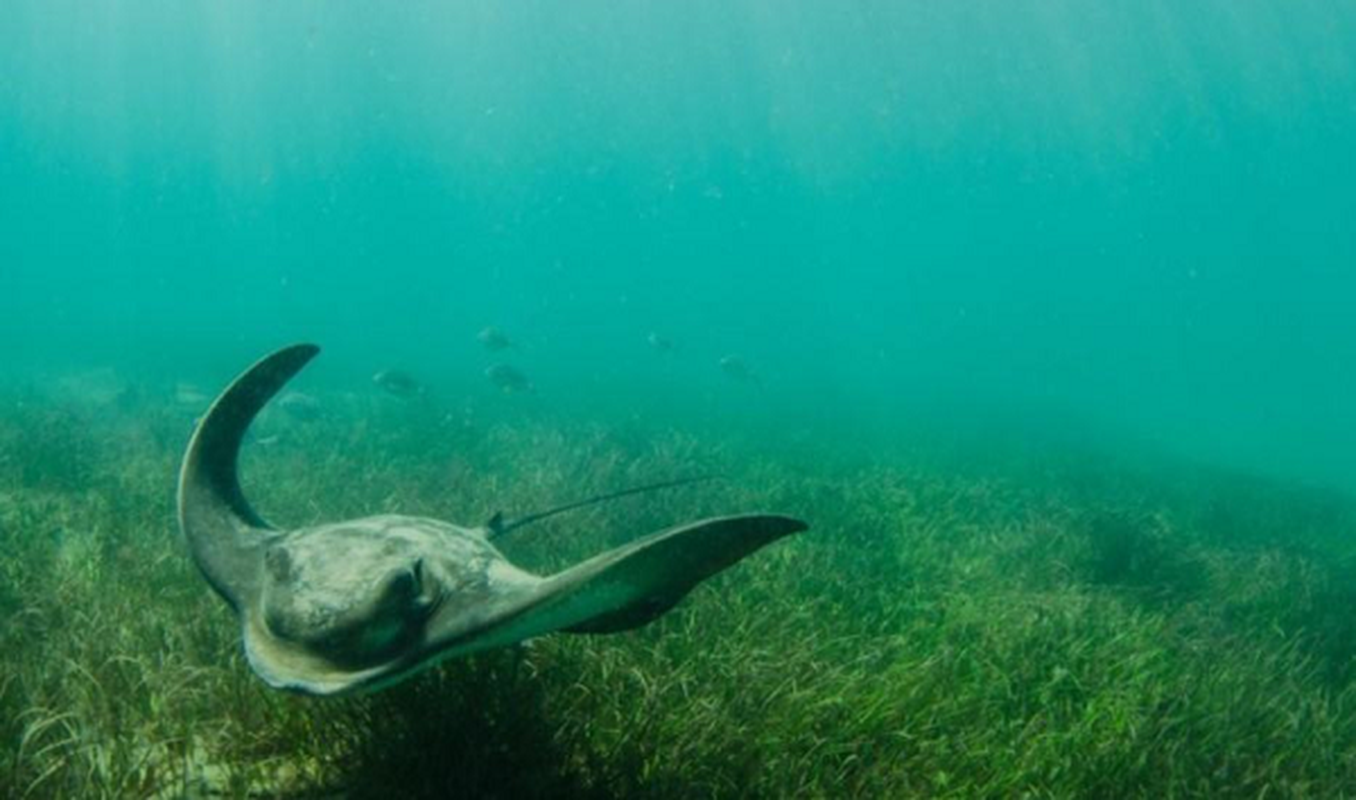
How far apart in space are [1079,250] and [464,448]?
7320 inches

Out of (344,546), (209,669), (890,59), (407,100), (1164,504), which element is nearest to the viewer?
(344,546)

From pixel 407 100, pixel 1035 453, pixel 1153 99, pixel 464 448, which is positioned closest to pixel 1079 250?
pixel 1153 99

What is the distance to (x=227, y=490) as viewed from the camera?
4.01 m

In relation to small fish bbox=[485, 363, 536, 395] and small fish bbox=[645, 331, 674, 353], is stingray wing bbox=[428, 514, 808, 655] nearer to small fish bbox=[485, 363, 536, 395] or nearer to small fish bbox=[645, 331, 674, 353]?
small fish bbox=[485, 363, 536, 395]

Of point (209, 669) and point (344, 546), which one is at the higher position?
point (344, 546)

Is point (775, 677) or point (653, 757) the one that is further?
point (775, 677)

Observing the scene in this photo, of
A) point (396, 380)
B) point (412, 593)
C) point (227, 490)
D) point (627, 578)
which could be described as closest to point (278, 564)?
point (412, 593)

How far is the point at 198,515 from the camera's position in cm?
376

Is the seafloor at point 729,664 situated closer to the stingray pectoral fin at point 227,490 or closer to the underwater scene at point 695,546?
Result: the underwater scene at point 695,546

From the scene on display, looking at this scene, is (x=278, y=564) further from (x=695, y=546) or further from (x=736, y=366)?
(x=736, y=366)

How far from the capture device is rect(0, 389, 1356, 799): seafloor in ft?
10.4

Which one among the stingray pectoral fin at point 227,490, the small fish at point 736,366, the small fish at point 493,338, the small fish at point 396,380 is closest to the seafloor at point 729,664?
the stingray pectoral fin at point 227,490

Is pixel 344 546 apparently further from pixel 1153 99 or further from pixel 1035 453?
pixel 1153 99

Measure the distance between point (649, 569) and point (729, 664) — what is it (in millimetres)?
2021
